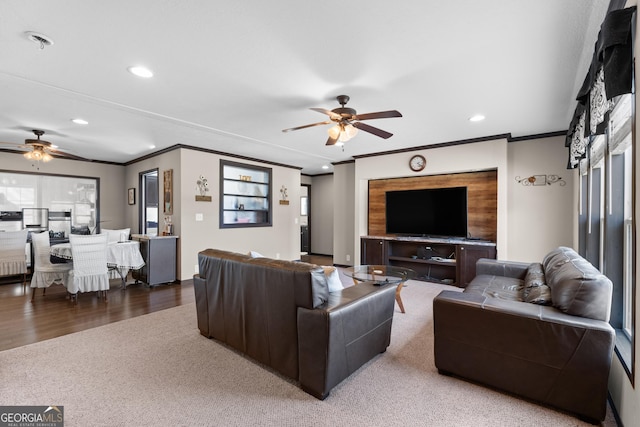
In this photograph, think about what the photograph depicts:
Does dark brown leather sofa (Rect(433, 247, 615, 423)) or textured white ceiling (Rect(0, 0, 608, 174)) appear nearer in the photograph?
dark brown leather sofa (Rect(433, 247, 615, 423))

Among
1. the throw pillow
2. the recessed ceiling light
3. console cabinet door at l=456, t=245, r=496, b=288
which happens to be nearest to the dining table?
the recessed ceiling light

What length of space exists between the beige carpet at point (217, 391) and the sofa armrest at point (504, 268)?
1.40 meters

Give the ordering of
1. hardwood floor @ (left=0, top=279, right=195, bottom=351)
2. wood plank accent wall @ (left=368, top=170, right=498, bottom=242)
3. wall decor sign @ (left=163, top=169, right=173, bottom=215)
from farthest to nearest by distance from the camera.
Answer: wall decor sign @ (left=163, top=169, right=173, bottom=215)
wood plank accent wall @ (left=368, top=170, right=498, bottom=242)
hardwood floor @ (left=0, top=279, right=195, bottom=351)

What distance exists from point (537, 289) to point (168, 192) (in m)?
5.53

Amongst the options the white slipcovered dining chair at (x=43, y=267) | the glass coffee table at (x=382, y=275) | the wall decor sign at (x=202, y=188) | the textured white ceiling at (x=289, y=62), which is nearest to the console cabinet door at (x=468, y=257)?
the glass coffee table at (x=382, y=275)

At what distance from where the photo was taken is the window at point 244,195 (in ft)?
19.6

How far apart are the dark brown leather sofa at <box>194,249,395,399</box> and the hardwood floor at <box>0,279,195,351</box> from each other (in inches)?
68.0

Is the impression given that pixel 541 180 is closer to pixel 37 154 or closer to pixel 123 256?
pixel 123 256

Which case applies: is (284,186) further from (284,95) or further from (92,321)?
(92,321)

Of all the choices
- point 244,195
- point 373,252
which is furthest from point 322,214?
point 373,252

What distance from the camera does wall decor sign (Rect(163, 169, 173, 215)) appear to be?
5.28 metres

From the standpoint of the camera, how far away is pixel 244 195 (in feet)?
21.1

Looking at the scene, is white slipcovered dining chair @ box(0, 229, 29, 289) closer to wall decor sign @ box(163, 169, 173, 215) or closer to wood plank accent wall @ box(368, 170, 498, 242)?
wall decor sign @ box(163, 169, 173, 215)

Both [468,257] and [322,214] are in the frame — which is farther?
[322,214]
